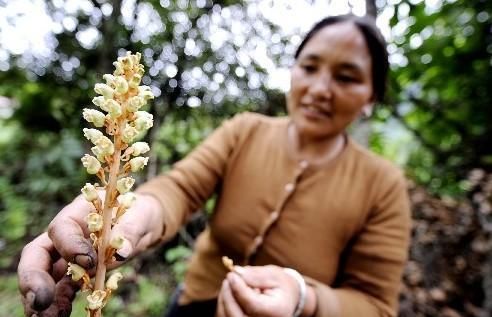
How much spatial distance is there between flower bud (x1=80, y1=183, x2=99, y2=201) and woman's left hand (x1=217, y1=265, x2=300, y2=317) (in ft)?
1.10

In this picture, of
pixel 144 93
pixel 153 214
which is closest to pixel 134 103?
pixel 144 93

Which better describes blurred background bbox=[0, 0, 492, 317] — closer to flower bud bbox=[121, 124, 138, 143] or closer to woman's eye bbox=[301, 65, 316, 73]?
woman's eye bbox=[301, 65, 316, 73]

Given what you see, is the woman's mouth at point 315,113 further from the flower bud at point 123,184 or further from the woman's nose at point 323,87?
the flower bud at point 123,184

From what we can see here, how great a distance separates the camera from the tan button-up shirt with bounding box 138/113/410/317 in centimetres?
119

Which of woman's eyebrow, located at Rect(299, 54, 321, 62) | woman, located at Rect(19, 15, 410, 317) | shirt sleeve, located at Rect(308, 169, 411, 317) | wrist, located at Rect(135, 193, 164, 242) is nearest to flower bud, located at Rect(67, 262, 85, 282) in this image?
wrist, located at Rect(135, 193, 164, 242)

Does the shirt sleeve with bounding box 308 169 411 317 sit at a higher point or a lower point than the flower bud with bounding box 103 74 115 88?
lower

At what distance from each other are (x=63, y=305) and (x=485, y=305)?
7.11 ft

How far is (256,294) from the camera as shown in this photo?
27.5 inches

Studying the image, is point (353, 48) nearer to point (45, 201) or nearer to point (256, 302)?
point (256, 302)

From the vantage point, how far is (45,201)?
274 cm

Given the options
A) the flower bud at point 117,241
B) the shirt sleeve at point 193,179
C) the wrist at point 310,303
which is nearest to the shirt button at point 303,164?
the shirt sleeve at point 193,179

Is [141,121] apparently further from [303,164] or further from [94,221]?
[303,164]

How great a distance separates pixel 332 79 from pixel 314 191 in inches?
13.9

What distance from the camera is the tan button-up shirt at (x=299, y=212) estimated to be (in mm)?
1194
